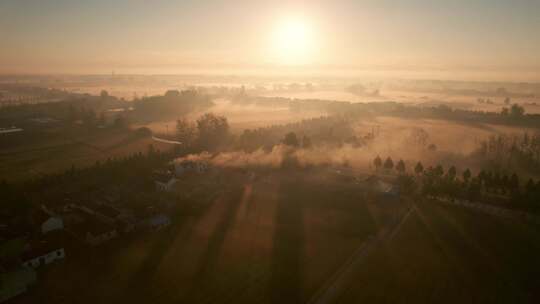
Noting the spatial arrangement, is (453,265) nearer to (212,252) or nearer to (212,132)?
(212,252)

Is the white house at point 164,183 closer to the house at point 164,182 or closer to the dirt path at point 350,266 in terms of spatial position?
the house at point 164,182

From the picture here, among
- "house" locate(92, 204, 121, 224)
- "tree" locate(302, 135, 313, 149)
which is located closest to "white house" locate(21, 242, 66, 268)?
"house" locate(92, 204, 121, 224)

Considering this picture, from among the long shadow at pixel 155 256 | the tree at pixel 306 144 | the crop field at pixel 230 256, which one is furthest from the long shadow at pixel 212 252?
the tree at pixel 306 144

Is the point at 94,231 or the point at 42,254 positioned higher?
the point at 94,231

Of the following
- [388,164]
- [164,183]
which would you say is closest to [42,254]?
[164,183]

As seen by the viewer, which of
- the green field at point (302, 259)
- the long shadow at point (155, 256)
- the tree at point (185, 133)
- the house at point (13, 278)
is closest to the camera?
the house at point (13, 278)

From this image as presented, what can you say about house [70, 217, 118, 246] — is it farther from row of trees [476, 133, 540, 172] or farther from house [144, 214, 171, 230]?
row of trees [476, 133, 540, 172]
